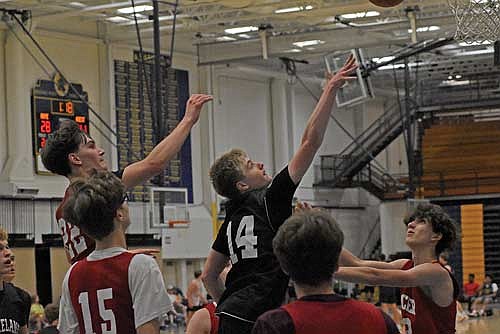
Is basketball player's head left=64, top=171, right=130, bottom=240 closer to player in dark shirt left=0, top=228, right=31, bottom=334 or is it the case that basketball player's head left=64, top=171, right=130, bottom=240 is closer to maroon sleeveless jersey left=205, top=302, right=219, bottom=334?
maroon sleeveless jersey left=205, top=302, right=219, bottom=334

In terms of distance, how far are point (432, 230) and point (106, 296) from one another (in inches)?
87.0

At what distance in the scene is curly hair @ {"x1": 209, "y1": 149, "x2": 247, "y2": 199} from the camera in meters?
5.20

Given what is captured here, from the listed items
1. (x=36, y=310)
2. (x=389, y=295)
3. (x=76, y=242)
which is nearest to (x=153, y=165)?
(x=76, y=242)

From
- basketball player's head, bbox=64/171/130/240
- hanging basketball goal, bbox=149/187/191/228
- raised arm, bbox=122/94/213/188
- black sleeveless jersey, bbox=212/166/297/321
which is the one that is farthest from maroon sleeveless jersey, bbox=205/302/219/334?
hanging basketball goal, bbox=149/187/191/228

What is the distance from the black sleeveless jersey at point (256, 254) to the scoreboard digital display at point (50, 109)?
54.4ft

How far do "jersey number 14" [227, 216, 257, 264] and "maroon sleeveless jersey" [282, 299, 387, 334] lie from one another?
1586 mm

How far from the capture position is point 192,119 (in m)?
5.07

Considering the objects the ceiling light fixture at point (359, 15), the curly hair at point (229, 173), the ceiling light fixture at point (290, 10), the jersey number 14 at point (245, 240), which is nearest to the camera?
the jersey number 14 at point (245, 240)

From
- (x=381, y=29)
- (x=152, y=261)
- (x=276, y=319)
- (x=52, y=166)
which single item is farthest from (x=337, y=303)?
(x=381, y=29)

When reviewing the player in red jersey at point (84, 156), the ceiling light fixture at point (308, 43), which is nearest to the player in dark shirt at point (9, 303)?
the player in red jersey at point (84, 156)

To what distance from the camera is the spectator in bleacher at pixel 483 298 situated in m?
26.6

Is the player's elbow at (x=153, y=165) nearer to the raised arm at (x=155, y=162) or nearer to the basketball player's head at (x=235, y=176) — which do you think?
the raised arm at (x=155, y=162)

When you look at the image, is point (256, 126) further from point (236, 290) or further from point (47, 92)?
point (236, 290)

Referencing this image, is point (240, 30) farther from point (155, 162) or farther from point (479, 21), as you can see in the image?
point (155, 162)
